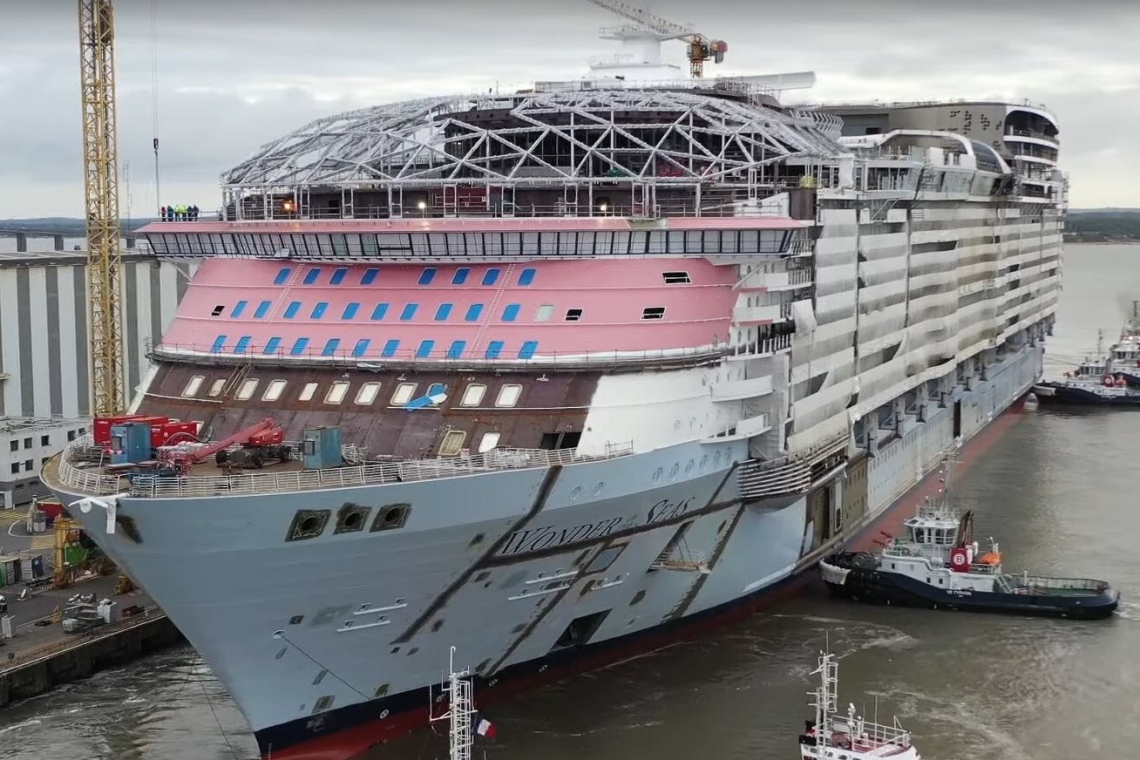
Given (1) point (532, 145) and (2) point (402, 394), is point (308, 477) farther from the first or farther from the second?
(1) point (532, 145)

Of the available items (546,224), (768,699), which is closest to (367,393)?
(546,224)

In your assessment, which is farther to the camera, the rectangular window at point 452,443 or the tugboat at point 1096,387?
the tugboat at point 1096,387

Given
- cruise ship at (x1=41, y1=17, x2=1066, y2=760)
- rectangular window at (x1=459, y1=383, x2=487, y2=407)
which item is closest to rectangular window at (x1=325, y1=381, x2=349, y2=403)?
cruise ship at (x1=41, y1=17, x2=1066, y2=760)

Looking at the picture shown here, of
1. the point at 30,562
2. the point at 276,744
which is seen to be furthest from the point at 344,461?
the point at 30,562

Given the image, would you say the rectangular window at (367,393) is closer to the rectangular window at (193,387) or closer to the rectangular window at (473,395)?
the rectangular window at (473,395)

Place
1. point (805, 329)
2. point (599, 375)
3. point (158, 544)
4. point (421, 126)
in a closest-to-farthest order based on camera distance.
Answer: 1. point (158, 544)
2. point (599, 375)
3. point (805, 329)
4. point (421, 126)

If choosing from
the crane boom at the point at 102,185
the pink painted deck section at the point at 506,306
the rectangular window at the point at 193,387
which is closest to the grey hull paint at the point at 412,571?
the pink painted deck section at the point at 506,306

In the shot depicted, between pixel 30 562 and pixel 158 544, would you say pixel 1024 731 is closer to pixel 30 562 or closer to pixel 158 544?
pixel 158 544
